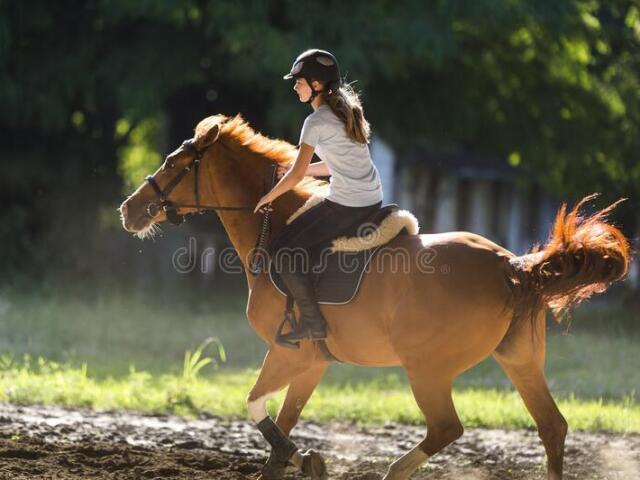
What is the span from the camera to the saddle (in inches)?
262

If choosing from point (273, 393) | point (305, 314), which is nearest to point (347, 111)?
point (305, 314)

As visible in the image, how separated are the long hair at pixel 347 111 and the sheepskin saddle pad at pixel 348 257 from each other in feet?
1.76

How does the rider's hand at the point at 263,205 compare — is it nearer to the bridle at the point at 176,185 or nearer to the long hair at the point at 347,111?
the bridle at the point at 176,185

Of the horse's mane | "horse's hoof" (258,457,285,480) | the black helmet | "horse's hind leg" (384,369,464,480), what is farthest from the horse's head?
"horse's hind leg" (384,369,464,480)

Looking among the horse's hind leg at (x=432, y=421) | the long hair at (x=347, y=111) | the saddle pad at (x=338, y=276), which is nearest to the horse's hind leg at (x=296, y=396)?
the saddle pad at (x=338, y=276)

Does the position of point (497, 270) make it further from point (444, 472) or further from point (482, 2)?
point (482, 2)

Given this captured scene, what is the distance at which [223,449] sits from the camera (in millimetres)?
8086

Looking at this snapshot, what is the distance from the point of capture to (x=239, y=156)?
7184mm

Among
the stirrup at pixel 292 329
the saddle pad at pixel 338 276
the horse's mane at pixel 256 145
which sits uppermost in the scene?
the horse's mane at pixel 256 145

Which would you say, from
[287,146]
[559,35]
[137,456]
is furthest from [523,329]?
[559,35]

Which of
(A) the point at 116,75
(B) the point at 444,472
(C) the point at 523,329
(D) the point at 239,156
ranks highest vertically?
(A) the point at 116,75

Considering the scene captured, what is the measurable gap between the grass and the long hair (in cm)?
346

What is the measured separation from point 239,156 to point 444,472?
9.01 feet

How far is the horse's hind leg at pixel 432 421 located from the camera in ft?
20.6
